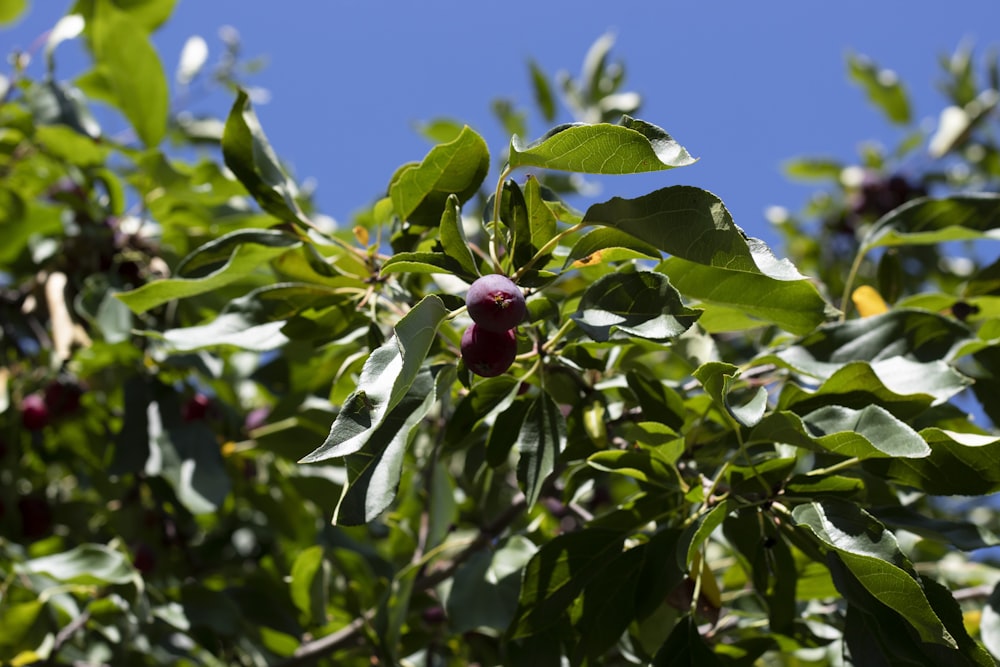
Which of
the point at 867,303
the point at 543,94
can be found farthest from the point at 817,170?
the point at 867,303

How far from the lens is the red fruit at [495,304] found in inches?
39.9

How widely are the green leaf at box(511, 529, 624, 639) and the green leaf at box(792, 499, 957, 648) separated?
0.31 m

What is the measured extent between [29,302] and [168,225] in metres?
0.41

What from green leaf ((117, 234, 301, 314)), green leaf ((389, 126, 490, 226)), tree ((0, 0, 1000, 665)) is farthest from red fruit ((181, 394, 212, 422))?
green leaf ((389, 126, 490, 226))

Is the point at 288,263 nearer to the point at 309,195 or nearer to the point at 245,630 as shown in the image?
the point at 245,630

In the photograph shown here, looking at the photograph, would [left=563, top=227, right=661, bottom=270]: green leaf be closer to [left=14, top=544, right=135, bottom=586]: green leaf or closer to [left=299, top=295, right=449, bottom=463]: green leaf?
[left=299, top=295, right=449, bottom=463]: green leaf

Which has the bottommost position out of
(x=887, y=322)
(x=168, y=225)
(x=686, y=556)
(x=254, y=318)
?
(x=686, y=556)

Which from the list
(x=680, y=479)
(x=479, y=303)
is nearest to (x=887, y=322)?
(x=680, y=479)

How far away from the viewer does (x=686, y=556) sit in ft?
3.62

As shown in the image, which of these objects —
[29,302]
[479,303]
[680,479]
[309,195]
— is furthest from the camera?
[309,195]

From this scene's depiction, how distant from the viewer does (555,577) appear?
4.16ft

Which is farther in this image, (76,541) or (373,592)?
(76,541)

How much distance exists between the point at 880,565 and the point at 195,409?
1518mm

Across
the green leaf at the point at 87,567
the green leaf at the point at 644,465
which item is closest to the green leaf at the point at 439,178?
the green leaf at the point at 644,465
